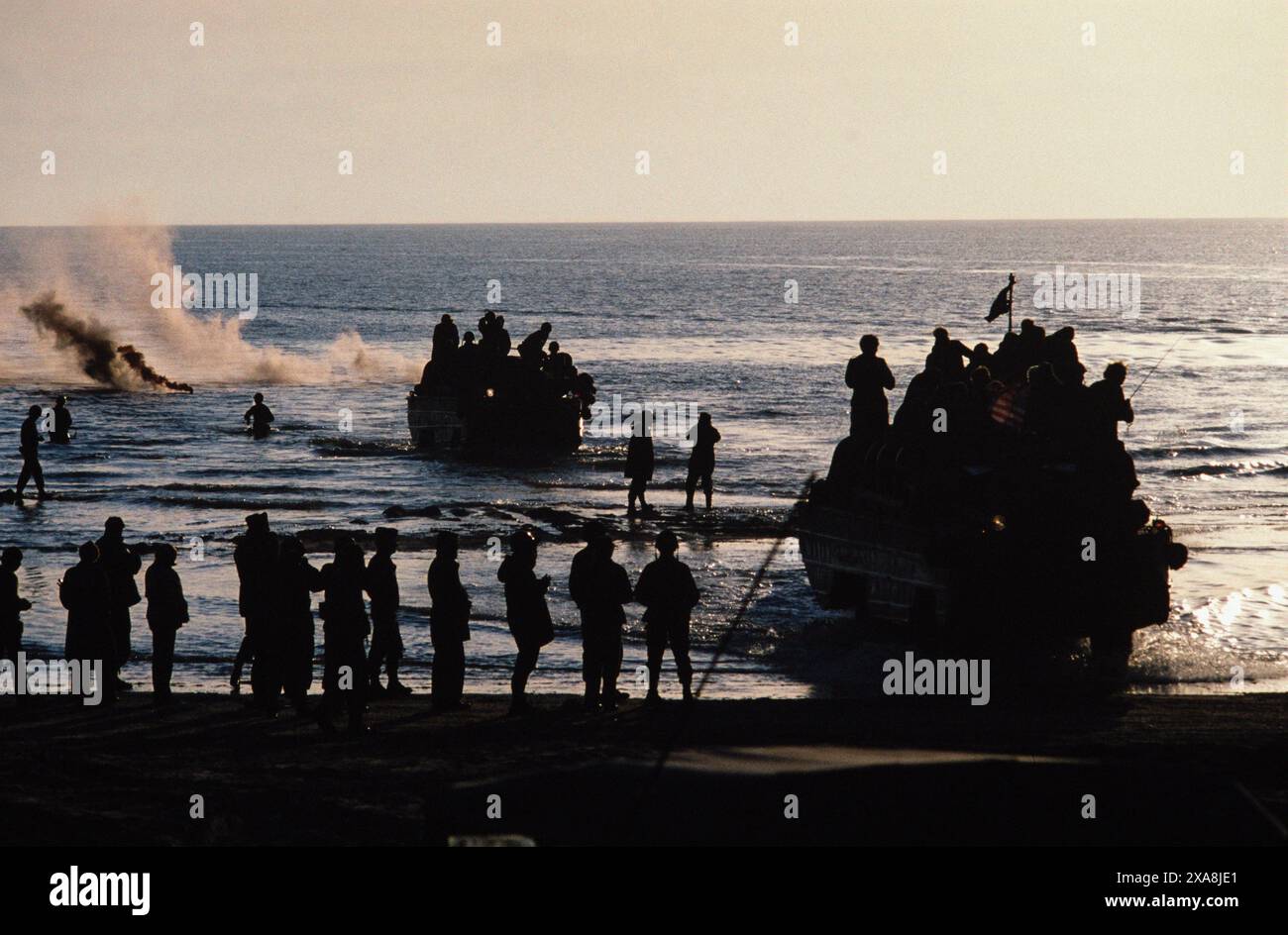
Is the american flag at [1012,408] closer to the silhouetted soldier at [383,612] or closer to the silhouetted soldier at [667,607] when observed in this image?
the silhouetted soldier at [667,607]

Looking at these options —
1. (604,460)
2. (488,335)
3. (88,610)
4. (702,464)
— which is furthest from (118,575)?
(604,460)

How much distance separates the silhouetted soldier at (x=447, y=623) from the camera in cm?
1259

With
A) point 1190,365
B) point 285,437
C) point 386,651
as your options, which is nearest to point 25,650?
point 386,651

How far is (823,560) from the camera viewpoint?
17406 millimetres

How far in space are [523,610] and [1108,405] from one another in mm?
5332

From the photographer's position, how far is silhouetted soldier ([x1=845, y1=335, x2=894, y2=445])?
54.7 feet

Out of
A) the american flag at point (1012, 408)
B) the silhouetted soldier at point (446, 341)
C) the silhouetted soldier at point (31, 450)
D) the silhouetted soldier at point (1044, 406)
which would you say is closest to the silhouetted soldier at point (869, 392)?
the american flag at point (1012, 408)

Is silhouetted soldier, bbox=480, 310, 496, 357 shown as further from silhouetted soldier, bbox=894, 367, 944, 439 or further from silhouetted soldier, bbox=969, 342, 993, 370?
silhouetted soldier, bbox=894, 367, 944, 439

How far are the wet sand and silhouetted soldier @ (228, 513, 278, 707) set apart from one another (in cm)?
30

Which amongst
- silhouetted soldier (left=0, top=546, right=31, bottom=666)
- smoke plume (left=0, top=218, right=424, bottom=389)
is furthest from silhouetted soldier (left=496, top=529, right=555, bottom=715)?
smoke plume (left=0, top=218, right=424, bottom=389)

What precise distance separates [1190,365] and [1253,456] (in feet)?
99.3

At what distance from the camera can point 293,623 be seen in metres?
12.3

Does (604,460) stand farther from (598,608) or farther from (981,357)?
(598,608)
